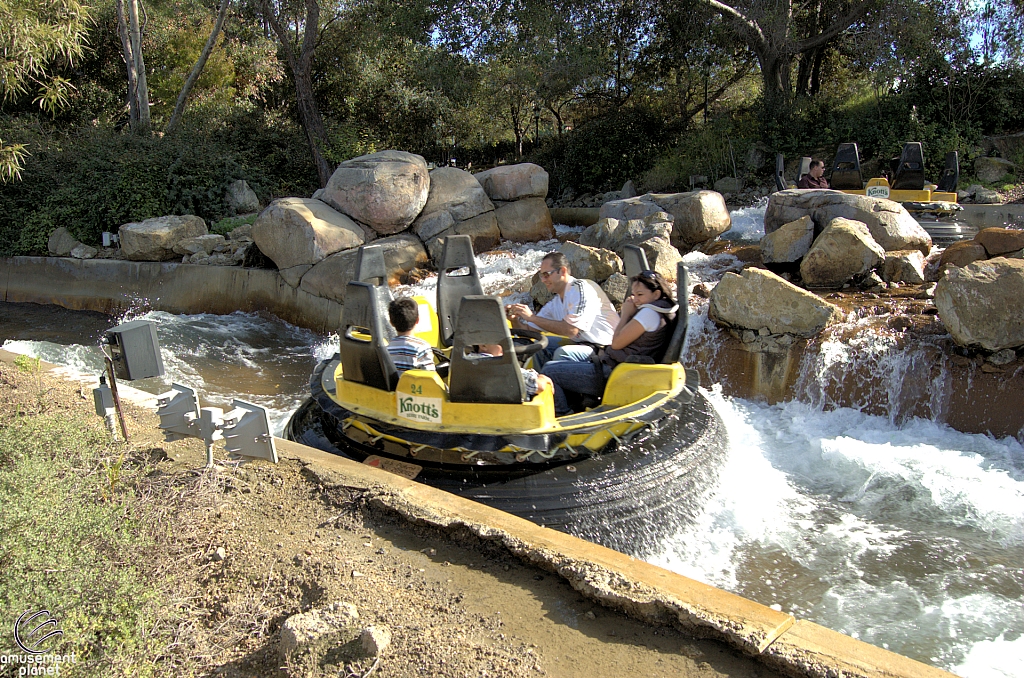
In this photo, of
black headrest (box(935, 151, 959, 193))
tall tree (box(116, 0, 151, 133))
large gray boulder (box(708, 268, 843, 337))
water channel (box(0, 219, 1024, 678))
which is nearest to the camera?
water channel (box(0, 219, 1024, 678))

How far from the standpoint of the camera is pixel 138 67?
15523 mm

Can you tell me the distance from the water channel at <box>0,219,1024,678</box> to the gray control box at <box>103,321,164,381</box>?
8.89 feet

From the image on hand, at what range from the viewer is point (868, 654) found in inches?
92.9

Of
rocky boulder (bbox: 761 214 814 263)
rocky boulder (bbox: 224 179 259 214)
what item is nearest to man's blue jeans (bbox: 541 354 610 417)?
rocky boulder (bbox: 761 214 814 263)

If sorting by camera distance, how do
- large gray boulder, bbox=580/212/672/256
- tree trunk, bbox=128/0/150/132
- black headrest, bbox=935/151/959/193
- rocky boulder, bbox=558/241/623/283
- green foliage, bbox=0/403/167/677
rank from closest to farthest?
green foliage, bbox=0/403/167/677 → rocky boulder, bbox=558/241/623/283 → large gray boulder, bbox=580/212/672/256 → black headrest, bbox=935/151/959/193 → tree trunk, bbox=128/0/150/132

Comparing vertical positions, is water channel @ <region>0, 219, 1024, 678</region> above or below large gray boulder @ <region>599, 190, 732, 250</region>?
below

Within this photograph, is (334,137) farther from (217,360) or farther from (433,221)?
(217,360)

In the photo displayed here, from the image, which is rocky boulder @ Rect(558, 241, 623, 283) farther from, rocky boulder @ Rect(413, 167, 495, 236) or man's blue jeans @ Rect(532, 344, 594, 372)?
rocky boulder @ Rect(413, 167, 495, 236)

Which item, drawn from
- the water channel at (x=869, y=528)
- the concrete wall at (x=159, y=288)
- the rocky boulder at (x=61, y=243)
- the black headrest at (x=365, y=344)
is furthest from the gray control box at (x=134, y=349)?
the rocky boulder at (x=61, y=243)

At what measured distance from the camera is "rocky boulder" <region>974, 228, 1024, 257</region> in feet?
24.6

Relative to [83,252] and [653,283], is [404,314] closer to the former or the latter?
[653,283]

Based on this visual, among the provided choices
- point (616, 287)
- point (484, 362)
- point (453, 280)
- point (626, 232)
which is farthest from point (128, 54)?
point (484, 362)

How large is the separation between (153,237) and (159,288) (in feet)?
3.09

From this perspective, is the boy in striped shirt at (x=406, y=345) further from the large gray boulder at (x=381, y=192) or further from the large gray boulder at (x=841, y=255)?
the large gray boulder at (x=381, y=192)
